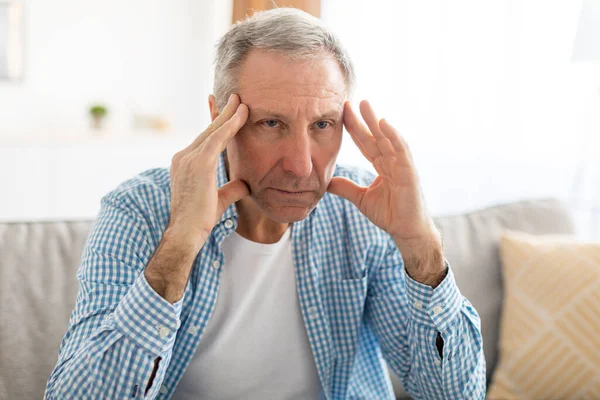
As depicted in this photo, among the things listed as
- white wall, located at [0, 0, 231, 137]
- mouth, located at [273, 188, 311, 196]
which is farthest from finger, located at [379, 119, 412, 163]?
white wall, located at [0, 0, 231, 137]

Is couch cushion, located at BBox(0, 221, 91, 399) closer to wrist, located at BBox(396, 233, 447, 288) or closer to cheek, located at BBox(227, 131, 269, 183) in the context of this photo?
cheek, located at BBox(227, 131, 269, 183)

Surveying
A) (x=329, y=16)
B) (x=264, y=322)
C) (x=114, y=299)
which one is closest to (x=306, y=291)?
(x=264, y=322)

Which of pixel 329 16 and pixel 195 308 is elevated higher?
pixel 329 16

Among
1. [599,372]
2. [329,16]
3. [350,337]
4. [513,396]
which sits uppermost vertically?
[329,16]

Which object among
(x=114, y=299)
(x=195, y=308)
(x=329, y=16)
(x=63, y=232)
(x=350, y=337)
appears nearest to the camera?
(x=114, y=299)

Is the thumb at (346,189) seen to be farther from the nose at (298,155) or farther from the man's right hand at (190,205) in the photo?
the man's right hand at (190,205)

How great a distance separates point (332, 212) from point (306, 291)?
218 millimetres

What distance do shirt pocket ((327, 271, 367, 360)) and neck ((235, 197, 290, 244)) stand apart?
175 millimetres

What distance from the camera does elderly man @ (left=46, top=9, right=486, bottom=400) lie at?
117cm

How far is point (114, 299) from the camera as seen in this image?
4.00 feet

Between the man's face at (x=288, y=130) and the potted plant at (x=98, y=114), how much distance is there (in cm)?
314

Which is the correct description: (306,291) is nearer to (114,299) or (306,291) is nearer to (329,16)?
(114,299)

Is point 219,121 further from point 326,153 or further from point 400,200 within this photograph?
point 400,200

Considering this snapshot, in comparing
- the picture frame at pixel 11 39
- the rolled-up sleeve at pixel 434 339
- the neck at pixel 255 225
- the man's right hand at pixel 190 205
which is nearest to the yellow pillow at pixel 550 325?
the rolled-up sleeve at pixel 434 339
